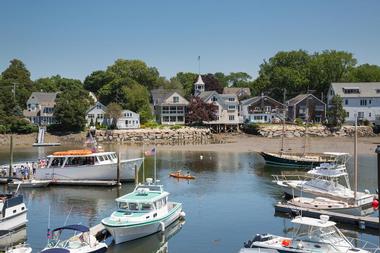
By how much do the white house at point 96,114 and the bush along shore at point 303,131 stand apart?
31.9 m

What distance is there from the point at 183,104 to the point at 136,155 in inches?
1479

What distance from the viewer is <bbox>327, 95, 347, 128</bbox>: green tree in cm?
9838

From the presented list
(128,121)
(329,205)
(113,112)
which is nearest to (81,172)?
(329,205)

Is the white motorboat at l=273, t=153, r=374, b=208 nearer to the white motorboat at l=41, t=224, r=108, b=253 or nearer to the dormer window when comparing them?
the white motorboat at l=41, t=224, r=108, b=253

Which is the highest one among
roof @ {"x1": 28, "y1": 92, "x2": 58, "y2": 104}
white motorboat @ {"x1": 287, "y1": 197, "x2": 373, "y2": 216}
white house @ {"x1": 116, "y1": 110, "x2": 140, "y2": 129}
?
roof @ {"x1": 28, "y1": 92, "x2": 58, "y2": 104}

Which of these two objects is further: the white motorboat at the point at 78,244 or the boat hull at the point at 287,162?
the boat hull at the point at 287,162

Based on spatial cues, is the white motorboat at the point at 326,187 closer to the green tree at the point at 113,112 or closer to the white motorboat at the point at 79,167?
the white motorboat at the point at 79,167

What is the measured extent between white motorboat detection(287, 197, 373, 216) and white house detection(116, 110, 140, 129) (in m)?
67.3

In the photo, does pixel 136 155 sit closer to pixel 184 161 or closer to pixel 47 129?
pixel 184 161

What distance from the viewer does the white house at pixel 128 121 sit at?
330ft

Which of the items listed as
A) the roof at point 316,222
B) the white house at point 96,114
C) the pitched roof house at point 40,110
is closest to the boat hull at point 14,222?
the roof at point 316,222

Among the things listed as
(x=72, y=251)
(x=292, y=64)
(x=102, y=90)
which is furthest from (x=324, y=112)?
(x=72, y=251)

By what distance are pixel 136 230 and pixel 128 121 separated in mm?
73194

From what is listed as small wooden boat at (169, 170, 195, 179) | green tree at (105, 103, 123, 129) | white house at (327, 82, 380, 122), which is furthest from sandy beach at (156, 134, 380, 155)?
small wooden boat at (169, 170, 195, 179)
